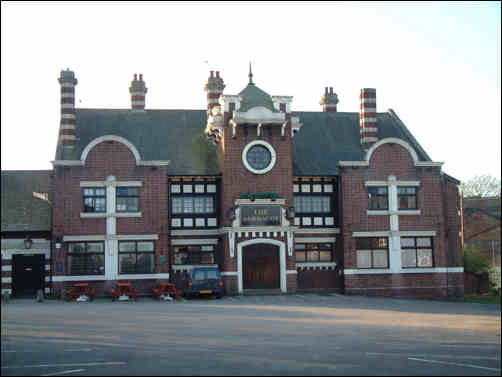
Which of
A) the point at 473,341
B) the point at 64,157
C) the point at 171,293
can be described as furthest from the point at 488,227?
the point at 473,341

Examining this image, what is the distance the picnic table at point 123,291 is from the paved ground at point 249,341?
203 inches

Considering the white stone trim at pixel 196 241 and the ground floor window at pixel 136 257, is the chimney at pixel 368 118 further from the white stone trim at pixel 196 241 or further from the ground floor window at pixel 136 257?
the ground floor window at pixel 136 257

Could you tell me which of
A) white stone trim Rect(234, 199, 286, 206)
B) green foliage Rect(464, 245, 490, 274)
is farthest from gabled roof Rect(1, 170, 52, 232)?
green foliage Rect(464, 245, 490, 274)

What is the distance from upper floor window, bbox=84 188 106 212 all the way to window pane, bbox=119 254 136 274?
257 cm

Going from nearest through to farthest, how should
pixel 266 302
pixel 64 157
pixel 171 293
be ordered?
pixel 266 302 → pixel 171 293 → pixel 64 157

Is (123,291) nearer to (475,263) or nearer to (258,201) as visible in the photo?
(258,201)

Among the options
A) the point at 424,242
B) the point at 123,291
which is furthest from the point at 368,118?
the point at 123,291

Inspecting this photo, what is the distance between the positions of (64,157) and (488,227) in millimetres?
32903

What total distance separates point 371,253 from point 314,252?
2991 mm

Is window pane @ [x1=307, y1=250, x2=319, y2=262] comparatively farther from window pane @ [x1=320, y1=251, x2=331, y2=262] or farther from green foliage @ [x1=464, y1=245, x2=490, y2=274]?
green foliage @ [x1=464, y1=245, x2=490, y2=274]

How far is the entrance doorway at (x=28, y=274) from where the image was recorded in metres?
32.9

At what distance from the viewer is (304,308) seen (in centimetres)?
2494

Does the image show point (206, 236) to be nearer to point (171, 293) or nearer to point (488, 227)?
point (171, 293)

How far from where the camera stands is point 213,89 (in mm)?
37844
